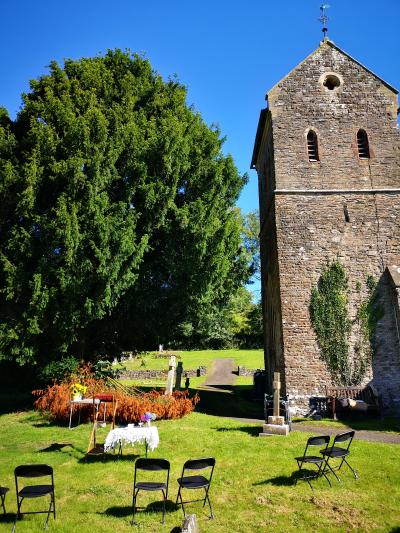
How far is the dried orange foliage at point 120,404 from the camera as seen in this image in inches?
494

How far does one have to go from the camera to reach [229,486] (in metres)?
7.70

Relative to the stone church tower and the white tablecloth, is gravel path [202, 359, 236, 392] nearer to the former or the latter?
the stone church tower

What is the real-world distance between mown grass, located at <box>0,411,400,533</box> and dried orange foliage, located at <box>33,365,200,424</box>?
45.9 inches

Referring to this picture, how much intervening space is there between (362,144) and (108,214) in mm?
11022

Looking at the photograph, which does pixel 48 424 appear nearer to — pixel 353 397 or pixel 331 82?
pixel 353 397

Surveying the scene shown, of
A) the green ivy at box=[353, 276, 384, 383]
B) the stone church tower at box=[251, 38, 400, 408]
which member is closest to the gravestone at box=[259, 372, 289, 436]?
the stone church tower at box=[251, 38, 400, 408]

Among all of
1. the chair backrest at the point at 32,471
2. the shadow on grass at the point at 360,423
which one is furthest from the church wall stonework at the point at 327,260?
the chair backrest at the point at 32,471

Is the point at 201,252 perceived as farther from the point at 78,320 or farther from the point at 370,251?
the point at 370,251

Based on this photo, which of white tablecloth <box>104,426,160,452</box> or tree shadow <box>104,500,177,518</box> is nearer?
tree shadow <box>104,500,177,518</box>

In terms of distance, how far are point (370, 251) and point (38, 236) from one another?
41.3 ft

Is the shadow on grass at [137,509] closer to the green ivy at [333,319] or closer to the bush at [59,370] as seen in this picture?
the bush at [59,370]

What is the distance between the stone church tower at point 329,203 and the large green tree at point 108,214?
3062 mm

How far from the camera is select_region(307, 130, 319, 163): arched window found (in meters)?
16.5

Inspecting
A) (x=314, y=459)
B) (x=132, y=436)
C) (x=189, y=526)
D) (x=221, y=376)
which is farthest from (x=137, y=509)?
(x=221, y=376)
